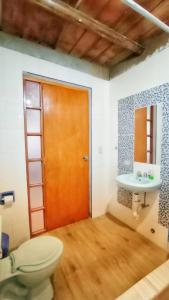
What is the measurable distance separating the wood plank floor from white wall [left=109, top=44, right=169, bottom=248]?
136 mm

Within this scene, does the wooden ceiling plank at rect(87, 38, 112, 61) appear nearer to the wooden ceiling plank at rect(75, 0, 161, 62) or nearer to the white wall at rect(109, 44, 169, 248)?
the wooden ceiling plank at rect(75, 0, 161, 62)

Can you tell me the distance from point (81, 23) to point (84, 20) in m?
0.03

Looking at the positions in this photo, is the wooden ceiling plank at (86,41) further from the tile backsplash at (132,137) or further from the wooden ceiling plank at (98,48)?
the tile backsplash at (132,137)

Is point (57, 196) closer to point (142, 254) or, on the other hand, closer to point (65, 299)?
point (65, 299)

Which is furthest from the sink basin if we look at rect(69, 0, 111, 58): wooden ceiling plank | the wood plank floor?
rect(69, 0, 111, 58): wooden ceiling plank

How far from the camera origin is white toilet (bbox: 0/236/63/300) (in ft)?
3.54

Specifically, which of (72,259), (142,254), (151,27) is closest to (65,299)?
(72,259)

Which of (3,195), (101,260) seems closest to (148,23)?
(3,195)

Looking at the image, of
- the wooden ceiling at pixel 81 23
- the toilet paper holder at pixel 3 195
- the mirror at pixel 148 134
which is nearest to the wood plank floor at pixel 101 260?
the toilet paper holder at pixel 3 195

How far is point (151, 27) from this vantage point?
155 centimetres

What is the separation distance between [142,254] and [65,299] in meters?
0.92

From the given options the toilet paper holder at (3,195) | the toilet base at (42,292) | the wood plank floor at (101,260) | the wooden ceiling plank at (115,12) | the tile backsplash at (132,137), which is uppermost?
the wooden ceiling plank at (115,12)

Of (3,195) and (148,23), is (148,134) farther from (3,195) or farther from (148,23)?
(3,195)

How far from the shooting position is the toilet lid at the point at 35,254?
1.10 metres
